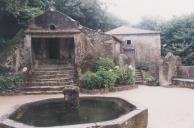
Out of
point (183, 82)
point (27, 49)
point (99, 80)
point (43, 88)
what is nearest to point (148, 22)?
point (183, 82)

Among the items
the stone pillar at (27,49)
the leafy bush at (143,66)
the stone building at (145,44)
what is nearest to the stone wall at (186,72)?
the leafy bush at (143,66)

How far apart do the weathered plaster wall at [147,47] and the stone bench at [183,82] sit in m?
7.17

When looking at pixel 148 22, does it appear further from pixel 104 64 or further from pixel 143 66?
pixel 104 64

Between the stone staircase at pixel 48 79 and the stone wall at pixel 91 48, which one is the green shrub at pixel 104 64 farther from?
the stone staircase at pixel 48 79

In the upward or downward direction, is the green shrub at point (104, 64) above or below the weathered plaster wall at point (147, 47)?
below

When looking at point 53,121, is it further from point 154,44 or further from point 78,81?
point 154,44

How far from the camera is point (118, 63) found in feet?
66.6

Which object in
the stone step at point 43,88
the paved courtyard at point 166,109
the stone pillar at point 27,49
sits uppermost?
the stone pillar at point 27,49

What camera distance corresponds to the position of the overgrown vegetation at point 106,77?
15609mm

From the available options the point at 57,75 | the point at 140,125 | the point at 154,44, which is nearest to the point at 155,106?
the point at 140,125

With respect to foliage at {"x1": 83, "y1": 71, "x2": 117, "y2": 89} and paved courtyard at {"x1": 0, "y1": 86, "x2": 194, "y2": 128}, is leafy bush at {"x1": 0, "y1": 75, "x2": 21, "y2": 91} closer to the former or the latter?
paved courtyard at {"x1": 0, "y1": 86, "x2": 194, "y2": 128}

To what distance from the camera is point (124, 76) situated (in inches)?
658

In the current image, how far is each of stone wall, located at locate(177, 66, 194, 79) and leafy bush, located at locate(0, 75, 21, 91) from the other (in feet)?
31.0

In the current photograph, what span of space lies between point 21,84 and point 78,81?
9.42 feet
